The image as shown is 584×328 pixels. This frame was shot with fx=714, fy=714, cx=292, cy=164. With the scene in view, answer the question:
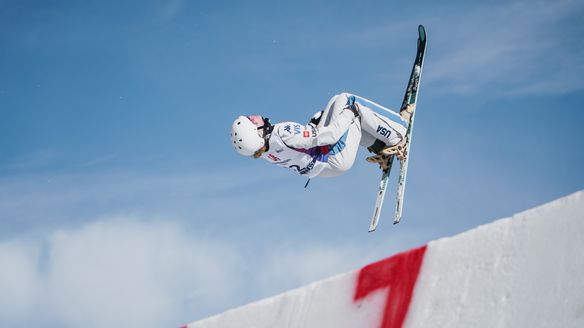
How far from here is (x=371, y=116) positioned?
9.68 m

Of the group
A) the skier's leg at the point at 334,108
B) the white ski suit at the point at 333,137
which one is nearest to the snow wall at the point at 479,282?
the white ski suit at the point at 333,137

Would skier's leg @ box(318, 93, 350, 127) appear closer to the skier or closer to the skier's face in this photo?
the skier

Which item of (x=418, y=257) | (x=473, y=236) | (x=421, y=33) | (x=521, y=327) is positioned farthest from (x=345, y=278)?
(x=421, y=33)

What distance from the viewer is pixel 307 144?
910 centimetres

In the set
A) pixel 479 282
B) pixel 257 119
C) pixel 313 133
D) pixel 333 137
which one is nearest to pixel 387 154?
pixel 333 137

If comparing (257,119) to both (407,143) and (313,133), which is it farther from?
(407,143)

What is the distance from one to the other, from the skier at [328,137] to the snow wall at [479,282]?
213 inches

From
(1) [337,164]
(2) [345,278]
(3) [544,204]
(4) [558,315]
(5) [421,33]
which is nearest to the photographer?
(4) [558,315]

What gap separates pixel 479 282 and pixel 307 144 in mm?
6188

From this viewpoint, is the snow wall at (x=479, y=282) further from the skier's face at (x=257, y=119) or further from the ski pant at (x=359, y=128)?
the ski pant at (x=359, y=128)

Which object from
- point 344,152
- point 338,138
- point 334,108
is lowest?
point 344,152

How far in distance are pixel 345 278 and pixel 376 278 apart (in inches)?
7.4

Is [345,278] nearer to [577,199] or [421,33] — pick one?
[577,199]

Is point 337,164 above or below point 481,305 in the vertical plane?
below
